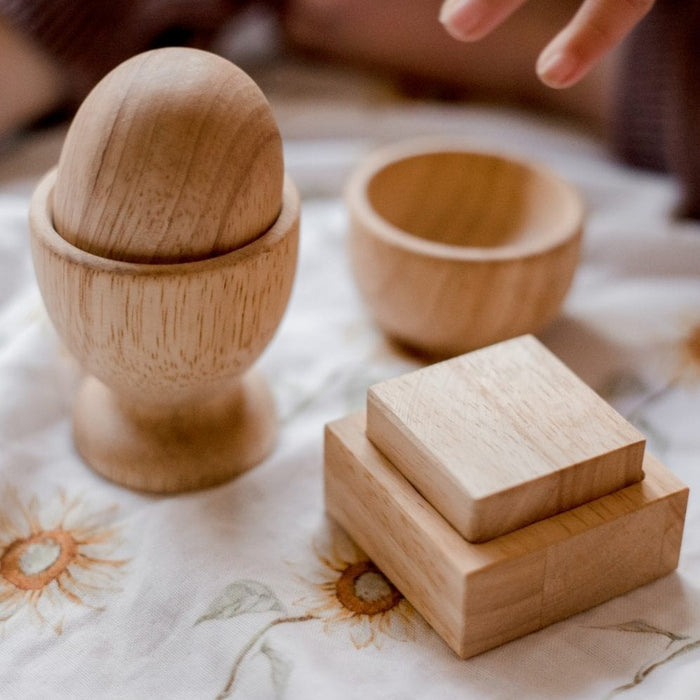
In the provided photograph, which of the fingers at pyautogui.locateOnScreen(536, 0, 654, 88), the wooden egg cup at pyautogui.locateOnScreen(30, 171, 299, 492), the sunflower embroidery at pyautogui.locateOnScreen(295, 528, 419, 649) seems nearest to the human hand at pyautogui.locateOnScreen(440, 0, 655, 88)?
the fingers at pyautogui.locateOnScreen(536, 0, 654, 88)

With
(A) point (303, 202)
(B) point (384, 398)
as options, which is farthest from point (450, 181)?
(B) point (384, 398)

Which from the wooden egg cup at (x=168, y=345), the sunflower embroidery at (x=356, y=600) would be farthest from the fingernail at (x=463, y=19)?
the sunflower embroidery at (x=356, y=600)

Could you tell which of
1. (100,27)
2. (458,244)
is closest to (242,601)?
(458,244)

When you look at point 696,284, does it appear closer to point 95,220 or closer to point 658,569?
point 658,569

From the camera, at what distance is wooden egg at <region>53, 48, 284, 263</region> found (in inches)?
14.7

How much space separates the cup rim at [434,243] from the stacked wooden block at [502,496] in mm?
78

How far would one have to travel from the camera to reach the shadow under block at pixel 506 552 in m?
0.37

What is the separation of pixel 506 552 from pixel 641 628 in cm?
7

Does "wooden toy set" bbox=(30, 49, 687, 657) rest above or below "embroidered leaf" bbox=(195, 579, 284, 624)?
above

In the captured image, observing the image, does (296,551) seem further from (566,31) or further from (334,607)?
(566,31)

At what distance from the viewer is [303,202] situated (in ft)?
2.14

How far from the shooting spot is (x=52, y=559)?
1.40 feet

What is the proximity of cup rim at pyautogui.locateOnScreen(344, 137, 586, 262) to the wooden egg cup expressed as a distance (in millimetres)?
76

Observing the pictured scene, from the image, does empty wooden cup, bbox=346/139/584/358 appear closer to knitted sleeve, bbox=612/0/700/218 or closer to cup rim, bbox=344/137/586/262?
cup rim, bbox=344/137/586/262
